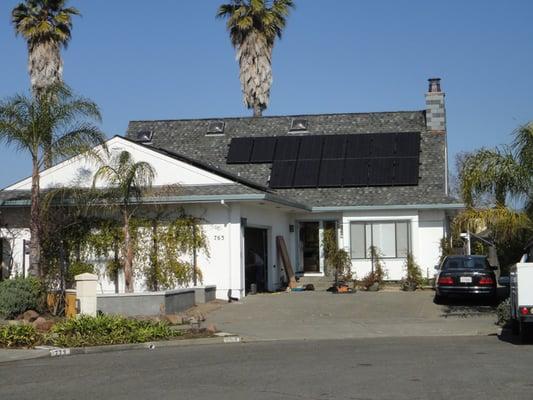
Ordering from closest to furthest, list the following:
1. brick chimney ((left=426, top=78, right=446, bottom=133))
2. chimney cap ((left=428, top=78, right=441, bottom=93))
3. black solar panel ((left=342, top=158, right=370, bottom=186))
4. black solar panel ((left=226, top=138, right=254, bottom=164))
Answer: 1. black solar panel ((left=342, top=158, right=370, bottom=186))
2. black solar panel ((left=226, top=138, right=254, bottom=164))
3. brick chimney ((left=426, top=78, right=446, bottom=133))
4. chimney cap ((left=428, top=78, right=441, bottom=93))

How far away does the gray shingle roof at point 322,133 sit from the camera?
30.8 meters

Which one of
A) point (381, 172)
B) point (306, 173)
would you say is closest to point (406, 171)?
point (381, 172)

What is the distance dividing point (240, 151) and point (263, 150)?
1.01 meters

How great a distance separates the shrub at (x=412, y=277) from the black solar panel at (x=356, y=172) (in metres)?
3.88

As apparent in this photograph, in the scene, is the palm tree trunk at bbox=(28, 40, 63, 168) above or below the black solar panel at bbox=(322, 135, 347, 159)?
above

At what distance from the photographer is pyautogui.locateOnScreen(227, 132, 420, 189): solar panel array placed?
1256 inches

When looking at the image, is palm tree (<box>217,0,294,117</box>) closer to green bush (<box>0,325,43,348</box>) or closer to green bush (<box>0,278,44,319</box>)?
green bush (<box>0,278,44,319</box>)

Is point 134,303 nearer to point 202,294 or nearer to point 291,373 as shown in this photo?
point 202,294

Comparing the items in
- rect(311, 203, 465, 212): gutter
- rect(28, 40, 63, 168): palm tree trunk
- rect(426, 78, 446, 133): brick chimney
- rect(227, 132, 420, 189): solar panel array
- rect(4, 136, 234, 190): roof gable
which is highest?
rect(28, 40, 63, 168): palm tree trunk

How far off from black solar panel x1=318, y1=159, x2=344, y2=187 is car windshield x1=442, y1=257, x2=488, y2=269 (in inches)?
330

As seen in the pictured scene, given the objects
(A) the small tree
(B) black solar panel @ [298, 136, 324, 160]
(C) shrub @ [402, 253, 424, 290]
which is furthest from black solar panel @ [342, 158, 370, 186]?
(C) shrub @ [402, 253, 424, 290]

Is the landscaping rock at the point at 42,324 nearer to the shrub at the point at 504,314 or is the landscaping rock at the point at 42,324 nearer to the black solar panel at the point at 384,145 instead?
the shrub at the point at 504,314

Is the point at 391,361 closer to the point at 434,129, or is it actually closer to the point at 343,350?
the point at 343,350

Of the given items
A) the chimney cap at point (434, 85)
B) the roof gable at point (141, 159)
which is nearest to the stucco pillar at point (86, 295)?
the roof gable at point (141, 159)
